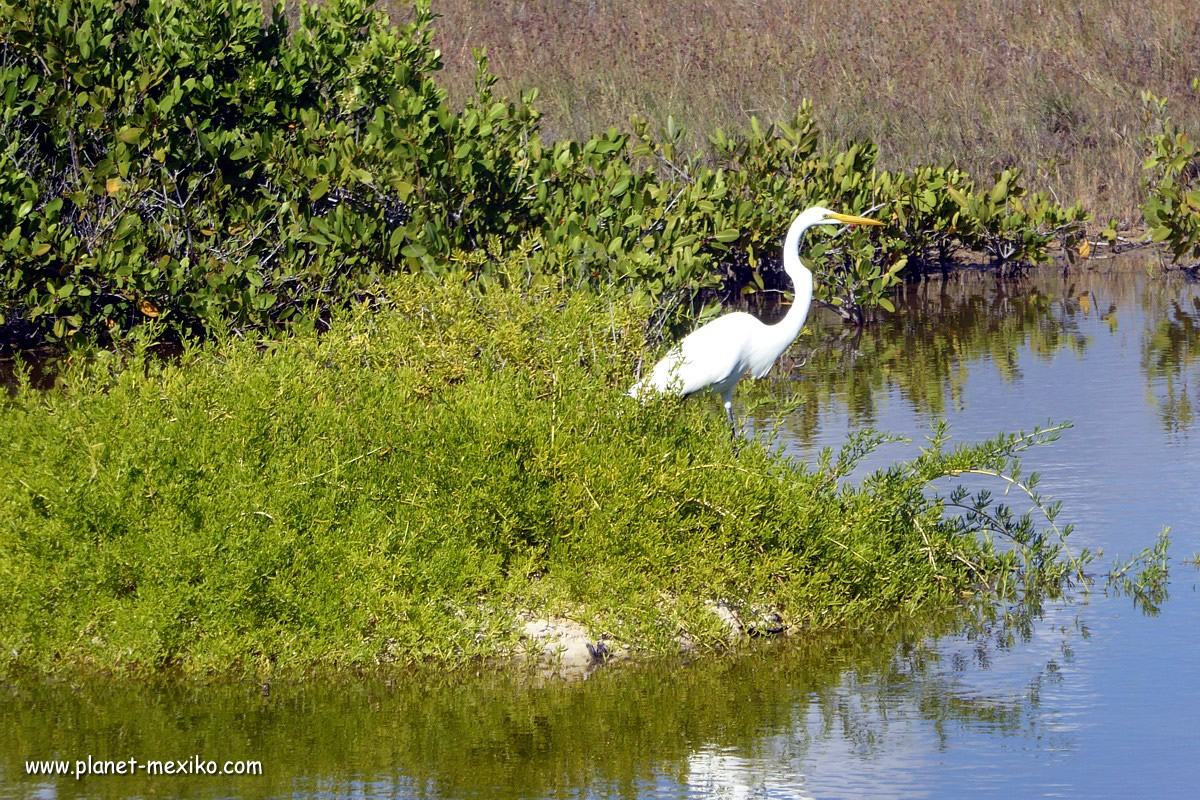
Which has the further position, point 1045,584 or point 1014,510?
point 1014,510

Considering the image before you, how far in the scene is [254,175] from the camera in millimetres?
10953

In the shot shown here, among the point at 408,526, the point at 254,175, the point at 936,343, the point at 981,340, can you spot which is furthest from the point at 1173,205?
the point at 408,526

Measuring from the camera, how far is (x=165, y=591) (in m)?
5.27

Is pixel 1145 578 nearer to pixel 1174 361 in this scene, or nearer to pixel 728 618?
pixel 728 618

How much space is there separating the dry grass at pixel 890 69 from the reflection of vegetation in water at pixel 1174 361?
12.5 ft

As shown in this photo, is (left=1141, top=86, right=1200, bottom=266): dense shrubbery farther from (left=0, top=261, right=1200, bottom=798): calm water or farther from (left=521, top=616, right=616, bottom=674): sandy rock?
(left=521, top=616, right=616, bottom=674): sandy rock

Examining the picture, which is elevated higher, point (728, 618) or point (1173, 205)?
point (1173, 205)

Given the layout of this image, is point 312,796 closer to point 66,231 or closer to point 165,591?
point 165,591

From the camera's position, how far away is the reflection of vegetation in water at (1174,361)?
9.08m

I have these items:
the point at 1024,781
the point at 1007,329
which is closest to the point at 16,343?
the point at 1007,329

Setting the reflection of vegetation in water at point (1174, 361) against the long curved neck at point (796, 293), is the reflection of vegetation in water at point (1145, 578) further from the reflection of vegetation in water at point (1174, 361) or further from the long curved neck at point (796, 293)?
the long curved neck at point (796, 293)

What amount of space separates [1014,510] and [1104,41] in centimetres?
1447

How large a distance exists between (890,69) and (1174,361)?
1019 cm

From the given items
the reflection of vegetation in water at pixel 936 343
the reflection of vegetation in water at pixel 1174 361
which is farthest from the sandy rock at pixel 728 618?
the reflection of vegetation in water at pixel 1174 361
